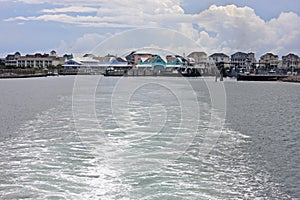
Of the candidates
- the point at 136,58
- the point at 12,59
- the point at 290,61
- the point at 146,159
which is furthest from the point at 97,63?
the point at 146,159

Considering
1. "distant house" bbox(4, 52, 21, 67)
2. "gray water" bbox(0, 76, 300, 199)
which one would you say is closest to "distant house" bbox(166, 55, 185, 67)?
"distant house" bbox(4, 52, 21, 67)

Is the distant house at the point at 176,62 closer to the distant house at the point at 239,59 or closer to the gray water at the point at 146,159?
the distant house at the point at 239,59

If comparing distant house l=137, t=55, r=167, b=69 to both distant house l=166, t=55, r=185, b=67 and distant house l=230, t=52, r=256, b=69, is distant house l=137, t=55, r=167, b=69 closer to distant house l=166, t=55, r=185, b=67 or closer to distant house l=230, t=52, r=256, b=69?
distant house l=166, t=55, r=185, b=67

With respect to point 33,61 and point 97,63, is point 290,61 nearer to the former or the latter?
point 97,63

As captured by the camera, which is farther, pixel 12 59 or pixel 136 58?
pixel 12 59

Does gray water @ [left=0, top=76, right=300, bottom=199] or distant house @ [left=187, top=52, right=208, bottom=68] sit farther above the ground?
distant house @ [left=187, top=52, right=208, bottom=68]

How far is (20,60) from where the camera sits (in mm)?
117875

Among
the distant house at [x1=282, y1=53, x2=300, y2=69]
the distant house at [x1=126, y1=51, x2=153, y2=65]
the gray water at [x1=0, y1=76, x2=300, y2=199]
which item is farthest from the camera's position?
the distant house at [x1=282, y1=53, x2=300, y2=69]

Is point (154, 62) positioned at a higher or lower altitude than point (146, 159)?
higher

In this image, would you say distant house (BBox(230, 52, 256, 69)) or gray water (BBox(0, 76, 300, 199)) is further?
distant house (BBox(230, 52, 256, 69))

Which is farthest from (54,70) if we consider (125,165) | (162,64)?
(125,165)

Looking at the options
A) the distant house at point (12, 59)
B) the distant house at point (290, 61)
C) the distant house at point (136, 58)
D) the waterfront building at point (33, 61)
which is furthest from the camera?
the distant house at point (12, 59)

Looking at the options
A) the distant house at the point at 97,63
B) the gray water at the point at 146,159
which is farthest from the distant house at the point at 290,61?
the gray water at the point at 146,159

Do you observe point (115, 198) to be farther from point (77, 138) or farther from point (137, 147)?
point (77, 138)
